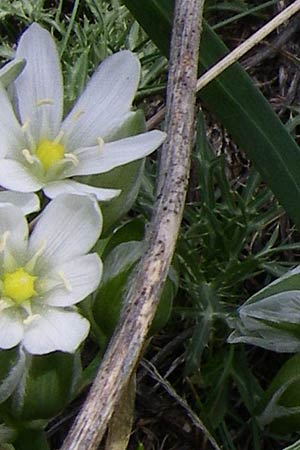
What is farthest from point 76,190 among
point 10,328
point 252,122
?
point 252,122

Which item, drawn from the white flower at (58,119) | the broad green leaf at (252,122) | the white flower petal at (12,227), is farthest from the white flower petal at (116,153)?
the broad green leaf at (252,122)

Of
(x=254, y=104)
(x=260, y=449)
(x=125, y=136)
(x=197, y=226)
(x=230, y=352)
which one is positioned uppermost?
(x=125, y=136)

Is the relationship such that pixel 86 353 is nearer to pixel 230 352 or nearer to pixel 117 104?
pixel 230 352

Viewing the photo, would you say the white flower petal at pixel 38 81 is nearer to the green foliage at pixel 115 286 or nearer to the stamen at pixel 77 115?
the stamen at pixel 77 115

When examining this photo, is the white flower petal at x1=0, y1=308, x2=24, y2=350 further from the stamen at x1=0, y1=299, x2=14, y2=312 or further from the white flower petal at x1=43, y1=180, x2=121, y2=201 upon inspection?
the white flower petal at x1=43, y1=180, x2=121, y2=201

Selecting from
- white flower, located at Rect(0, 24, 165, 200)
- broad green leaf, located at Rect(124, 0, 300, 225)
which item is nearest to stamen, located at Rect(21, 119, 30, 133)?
white flower, located at Rect(0, 24, 165, 200)

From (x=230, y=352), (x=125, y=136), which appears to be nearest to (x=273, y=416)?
(x=230, y=352)

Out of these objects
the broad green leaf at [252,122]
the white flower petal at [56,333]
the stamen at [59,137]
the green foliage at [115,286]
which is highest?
the stamen at [59,137]
